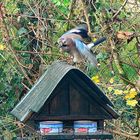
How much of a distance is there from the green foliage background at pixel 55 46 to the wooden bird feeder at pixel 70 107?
1317 mm

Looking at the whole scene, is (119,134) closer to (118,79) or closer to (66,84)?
(118,79)

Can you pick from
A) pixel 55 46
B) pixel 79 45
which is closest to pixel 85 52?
pixel 79 45

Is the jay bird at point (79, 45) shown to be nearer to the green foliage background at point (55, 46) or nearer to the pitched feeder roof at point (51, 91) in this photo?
the green foliage background at point (55, 46)

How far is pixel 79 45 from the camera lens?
4.03 m

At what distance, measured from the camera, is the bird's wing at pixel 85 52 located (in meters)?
3.99

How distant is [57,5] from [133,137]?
1.51 metres

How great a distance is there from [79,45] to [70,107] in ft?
4.23

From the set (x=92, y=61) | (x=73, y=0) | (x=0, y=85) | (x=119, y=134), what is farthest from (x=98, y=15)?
(x=0, y=85)

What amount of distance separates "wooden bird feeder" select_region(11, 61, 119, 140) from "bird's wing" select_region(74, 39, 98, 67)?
3.58 ft

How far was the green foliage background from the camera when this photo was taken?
434 centimetres

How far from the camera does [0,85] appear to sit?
5492mm

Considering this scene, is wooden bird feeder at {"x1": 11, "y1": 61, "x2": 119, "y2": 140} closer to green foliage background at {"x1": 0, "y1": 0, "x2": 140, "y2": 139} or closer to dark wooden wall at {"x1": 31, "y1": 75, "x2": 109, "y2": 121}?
dark wooden wall at {"x1": 31, "y1": 75, "x2": 109, "y2": 121}

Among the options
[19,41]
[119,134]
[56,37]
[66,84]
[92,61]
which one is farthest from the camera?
[19,41]

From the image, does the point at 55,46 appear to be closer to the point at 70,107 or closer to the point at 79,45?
Answer: the point at 79,45
